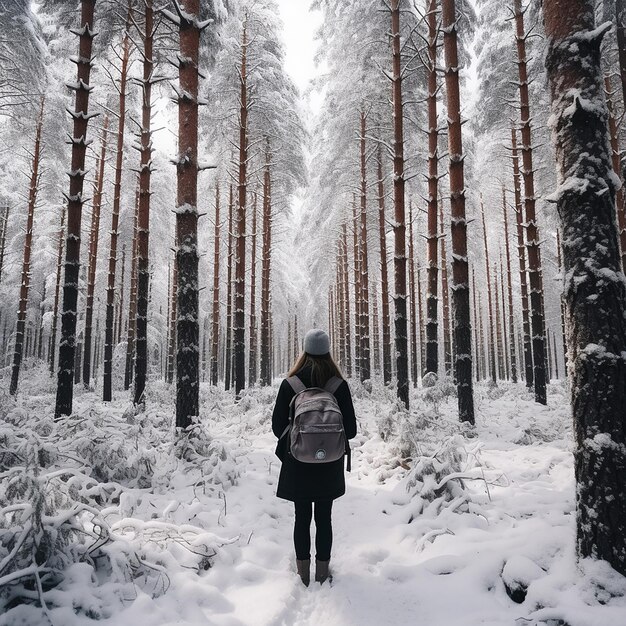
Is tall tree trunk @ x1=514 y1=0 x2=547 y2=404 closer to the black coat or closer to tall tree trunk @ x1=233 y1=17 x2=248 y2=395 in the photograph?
tall tree trunk @ x1=233 y1=17 x2=248 y2=395

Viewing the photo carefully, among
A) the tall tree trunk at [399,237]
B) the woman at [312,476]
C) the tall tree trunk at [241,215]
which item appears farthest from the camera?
the tall tree trunk at [241,215]

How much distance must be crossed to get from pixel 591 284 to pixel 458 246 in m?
5.49

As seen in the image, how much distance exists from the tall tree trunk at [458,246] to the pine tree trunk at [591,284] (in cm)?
489

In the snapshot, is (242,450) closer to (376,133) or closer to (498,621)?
(498,621)

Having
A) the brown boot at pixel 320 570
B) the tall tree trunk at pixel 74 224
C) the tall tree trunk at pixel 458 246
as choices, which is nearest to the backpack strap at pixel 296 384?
the brown boot at pixel 320 570

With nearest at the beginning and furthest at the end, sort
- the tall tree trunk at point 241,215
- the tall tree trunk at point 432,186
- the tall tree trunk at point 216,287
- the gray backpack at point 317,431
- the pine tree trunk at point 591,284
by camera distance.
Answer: the pine tree trunk at point 591,284 → the gray backpack at point 317,431 → the tall tree trunk at point 432,186 → the tall tree trunk at point 241,215 → the tall tree trunk at point 216,287

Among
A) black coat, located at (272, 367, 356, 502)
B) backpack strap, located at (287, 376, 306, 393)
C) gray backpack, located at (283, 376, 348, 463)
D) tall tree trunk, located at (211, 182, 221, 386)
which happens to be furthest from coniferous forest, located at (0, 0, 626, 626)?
tall tree trunk, located at (211, 182, 221, 386)

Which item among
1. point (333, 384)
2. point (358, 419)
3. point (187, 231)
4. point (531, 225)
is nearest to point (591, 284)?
point (333, 384)

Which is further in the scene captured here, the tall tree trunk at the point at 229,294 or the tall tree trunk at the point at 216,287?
the tall tree trunk at the point at 216,287

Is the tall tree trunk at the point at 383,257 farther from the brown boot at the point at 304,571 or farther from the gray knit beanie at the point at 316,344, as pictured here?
the brown boot at the point at 304,571

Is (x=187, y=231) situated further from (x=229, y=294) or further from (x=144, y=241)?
(x=229, y=294)

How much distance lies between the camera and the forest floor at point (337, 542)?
249cm

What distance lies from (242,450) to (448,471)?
335 centimetres

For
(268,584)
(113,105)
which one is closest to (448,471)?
(268,584)
